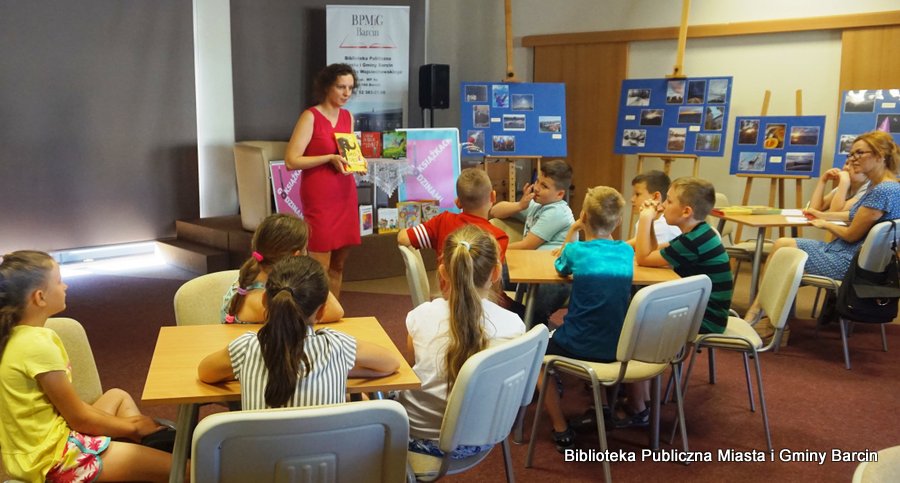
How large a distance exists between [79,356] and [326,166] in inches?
85.3

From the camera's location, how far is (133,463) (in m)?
2.21

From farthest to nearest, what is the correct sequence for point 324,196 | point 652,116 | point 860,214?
point 652,116 → point 860,214 → point 324,196

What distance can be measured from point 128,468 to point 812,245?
167 inches

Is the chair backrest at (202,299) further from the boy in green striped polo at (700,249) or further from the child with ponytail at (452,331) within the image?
the boy in green striped polo at (700,249)

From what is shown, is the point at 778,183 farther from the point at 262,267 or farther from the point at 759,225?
the point at 262,267

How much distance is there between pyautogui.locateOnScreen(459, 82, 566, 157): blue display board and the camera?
730cm

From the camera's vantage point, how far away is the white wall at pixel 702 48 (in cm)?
687

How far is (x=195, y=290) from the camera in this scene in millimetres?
2875

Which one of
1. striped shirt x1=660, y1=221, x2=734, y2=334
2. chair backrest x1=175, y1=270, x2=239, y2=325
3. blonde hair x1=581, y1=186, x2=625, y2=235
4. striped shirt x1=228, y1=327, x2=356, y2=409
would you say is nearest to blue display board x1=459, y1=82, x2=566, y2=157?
striped shirt x1=660, y1=221, x2=734, y2=334

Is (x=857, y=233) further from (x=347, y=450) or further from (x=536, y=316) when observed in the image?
(x=347, y=450)

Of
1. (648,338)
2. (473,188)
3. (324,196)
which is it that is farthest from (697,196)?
(324,196)

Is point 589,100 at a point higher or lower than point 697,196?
higher

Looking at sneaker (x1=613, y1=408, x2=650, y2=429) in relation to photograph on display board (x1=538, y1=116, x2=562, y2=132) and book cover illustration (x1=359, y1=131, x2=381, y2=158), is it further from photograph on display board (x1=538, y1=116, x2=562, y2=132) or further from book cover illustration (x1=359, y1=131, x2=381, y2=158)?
photograph on display board (x1=538, y1=116, x2=562, y2=132)

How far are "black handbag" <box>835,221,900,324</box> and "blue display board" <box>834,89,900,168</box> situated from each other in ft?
6.75
